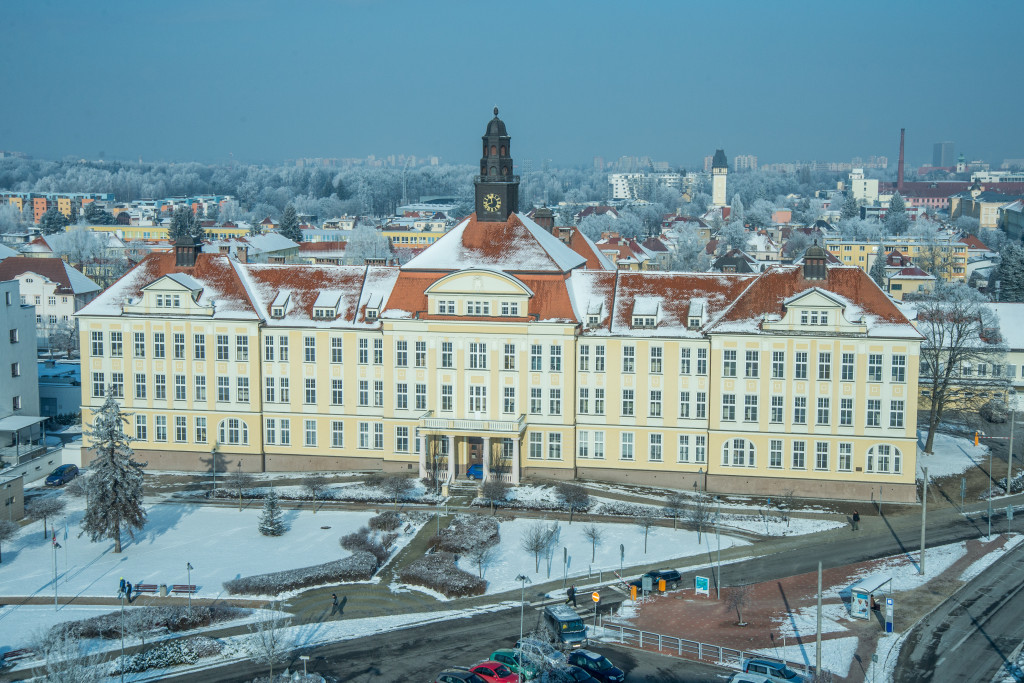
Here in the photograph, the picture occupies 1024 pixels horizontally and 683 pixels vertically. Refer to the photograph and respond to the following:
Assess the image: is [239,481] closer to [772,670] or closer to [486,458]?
[486,458]

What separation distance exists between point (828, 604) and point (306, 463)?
32.4 meters

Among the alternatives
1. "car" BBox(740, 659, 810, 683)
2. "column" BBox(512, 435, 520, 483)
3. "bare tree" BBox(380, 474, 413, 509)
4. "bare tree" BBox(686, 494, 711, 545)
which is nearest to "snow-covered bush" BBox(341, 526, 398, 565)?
"bare tree" BBox(380, 474, 413, 509)

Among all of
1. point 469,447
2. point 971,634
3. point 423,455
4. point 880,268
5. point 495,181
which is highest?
point 495,181

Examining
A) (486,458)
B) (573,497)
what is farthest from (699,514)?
(486,458)

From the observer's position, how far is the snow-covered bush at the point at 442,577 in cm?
4956

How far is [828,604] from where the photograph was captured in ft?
157

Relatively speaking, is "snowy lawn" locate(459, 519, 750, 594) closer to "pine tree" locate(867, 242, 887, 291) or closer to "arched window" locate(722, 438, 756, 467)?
"arched window" locate(722, 438, 756, 467)

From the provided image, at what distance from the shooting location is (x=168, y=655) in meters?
42.9

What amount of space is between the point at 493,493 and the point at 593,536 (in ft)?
26.4

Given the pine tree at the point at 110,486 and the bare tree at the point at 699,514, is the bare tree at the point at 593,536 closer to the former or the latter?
the bare tree at the point at 699,514

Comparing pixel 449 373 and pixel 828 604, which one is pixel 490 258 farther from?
pixel 828 604

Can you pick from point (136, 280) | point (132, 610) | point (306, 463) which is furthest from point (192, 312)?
point (132, 610)

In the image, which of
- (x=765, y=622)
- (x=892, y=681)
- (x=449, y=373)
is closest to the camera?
(x=892, y=681)

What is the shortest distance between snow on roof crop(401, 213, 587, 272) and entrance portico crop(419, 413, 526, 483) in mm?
8645
